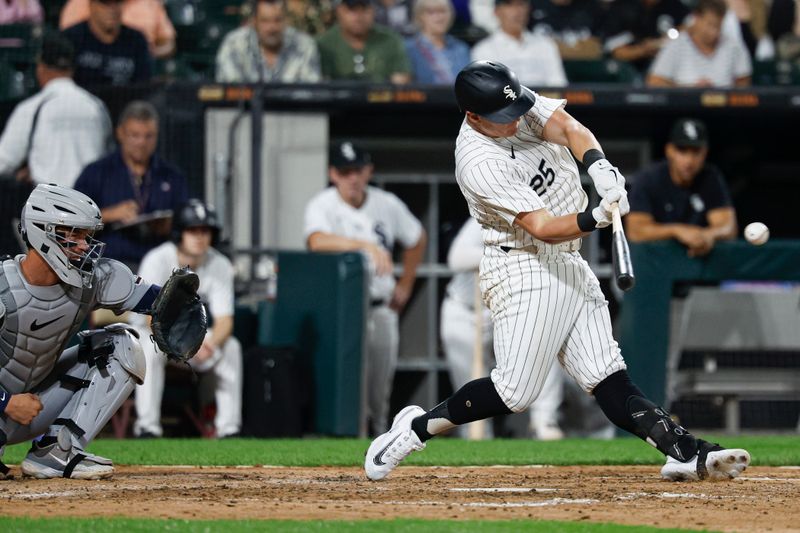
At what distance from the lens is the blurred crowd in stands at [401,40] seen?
31.1ft

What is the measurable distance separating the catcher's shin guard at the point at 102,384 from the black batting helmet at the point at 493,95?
1.59 m

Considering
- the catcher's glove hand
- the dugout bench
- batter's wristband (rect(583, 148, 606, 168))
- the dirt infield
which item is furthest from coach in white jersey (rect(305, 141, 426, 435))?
batter's wristband (rect(583, 148, 606, 168))

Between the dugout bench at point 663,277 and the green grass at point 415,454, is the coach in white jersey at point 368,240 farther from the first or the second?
the dugout bench at point 663,277

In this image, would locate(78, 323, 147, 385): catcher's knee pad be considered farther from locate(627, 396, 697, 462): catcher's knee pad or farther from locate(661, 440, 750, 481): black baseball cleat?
locate(661, 440, 750, 481): black baseball cleat

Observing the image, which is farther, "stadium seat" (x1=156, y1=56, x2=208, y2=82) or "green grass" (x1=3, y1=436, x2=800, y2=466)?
"stadium seat" (x1=156, y1=56, x2=208, y2=82)

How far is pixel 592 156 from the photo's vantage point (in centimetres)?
481

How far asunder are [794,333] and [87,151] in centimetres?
461

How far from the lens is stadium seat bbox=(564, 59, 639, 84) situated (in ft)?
33.5

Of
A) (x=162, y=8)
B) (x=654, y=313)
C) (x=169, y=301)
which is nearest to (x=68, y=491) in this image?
(x=169, y=301)

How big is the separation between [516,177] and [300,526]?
5.17 feet

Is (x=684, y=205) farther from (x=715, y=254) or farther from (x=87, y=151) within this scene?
(x=87, y=151)

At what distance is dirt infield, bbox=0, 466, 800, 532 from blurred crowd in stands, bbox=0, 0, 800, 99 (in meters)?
4.30

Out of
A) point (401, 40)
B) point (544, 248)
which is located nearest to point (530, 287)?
point (544, 248)

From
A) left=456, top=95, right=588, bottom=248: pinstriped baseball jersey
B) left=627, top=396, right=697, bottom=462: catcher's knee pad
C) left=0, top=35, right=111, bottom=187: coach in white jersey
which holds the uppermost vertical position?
left=0, top=35, right=111, bottom=187: coach in white jersey
